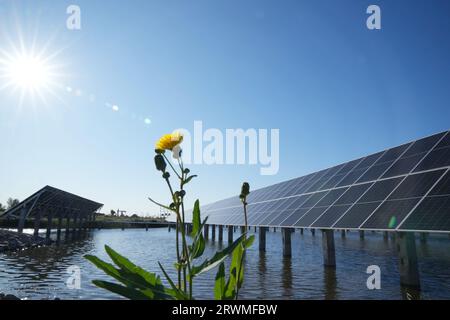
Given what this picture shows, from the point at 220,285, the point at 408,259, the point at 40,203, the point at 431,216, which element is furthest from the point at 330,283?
the point at 40,203

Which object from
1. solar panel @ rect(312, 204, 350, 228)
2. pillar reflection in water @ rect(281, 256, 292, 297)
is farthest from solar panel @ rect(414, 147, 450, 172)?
pillar reflection in water @ rect(281, 256, 292, 297)

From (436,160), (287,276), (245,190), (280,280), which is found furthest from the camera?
(287,276)

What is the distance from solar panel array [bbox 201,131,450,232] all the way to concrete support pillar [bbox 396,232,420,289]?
3.17 feet

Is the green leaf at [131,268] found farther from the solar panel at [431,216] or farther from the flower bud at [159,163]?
the solar panel at [431,216]

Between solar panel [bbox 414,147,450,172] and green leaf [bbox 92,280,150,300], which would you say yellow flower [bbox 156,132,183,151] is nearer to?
green leaf [bbox 92,280,150,300]

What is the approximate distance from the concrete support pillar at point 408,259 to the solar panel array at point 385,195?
0.97m

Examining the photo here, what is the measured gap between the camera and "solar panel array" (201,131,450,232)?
10570mm

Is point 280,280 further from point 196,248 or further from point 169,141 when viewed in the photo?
point 169,141

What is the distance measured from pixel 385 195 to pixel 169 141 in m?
13.5

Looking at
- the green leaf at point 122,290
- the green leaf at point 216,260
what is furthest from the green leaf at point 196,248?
the green leaf at point 122,290

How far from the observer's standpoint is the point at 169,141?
1897 millimetres
